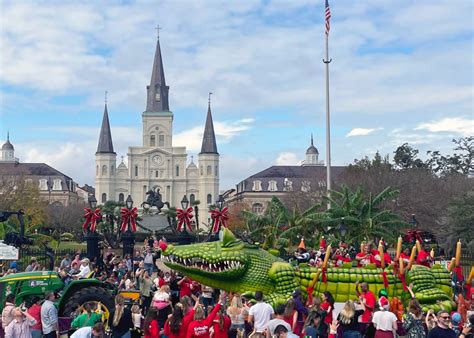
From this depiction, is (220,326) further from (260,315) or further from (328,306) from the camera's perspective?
(328,306)

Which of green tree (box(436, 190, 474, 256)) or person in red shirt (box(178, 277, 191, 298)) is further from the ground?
green tree (box(436, 190, 474, 256))

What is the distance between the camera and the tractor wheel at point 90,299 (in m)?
14.0

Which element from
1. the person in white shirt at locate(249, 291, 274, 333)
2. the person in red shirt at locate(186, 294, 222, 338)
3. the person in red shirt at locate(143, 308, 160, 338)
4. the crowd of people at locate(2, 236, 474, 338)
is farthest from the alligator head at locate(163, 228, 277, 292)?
the person in red shirt at locate(186, 294, 222, 338)

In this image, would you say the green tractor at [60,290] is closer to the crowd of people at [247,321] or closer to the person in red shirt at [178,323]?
the crowd of people at [247,321]

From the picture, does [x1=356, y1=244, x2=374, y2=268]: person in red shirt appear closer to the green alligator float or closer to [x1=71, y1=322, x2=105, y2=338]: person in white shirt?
the green alligator float

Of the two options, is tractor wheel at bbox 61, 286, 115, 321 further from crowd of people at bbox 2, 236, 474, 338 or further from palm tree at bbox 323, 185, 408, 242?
palm tree at bbox 323, 185, 408, 242

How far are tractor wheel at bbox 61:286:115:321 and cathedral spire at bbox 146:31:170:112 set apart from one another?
364 feet

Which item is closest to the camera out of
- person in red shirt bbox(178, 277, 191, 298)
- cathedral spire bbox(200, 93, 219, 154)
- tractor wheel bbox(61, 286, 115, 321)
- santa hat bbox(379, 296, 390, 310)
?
santa hat bbox(379, 296, 390, 310)

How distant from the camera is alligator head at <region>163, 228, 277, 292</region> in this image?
1424 cm

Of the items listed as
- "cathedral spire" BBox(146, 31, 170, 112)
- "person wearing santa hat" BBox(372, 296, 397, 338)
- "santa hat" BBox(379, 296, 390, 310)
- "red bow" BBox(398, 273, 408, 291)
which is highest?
"cathedral spire" BBox(146, 31, 170, 112)

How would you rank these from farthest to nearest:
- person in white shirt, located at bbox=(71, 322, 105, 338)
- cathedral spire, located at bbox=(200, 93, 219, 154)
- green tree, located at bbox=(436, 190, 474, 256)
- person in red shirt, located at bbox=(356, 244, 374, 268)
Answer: cathedral spire, located at bbox=(200, 93, 219, 154)
green tree, located at bbox=(436, 190, 474, 256)
person in red shirt, located at bbox=(356, 244, 374, 268)
person in white shirt, located at bbox=(71, 322, 105, 338)

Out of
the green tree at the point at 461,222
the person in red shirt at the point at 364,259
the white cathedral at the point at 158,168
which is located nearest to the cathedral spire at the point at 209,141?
the white cathedral at the point at 158,168

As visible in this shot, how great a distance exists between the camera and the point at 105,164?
123m

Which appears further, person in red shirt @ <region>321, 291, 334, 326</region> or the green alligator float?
the green alligator float
